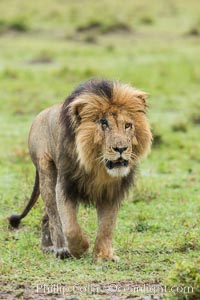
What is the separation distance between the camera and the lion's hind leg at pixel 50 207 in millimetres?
6266

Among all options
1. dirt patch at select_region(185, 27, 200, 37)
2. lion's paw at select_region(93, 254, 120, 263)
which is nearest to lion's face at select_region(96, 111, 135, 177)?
lion's paw at select_region(93, 254, 120, 263)

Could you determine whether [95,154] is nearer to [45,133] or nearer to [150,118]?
[45,133]

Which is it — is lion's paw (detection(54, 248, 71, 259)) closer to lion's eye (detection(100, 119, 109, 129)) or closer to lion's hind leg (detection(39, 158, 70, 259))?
lion's hind leg (detection(39, 158, 70, 259))

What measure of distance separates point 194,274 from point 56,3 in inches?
1147

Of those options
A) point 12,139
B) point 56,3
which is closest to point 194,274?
point 12,139

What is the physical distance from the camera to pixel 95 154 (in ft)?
18.6

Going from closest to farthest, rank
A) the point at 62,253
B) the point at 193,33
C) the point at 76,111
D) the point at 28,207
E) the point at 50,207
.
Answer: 1. the point at 76,111
2. the point at 62,253
3. the point at 50,207
4. the point at 28,207
5. the point at 193,33

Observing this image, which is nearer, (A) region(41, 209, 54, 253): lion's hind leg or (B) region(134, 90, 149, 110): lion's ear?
(B) region(134, 90, 149, 110): lion's ear

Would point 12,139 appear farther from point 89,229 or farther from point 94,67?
point 94,67

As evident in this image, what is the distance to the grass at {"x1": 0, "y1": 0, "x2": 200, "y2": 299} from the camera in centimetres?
553

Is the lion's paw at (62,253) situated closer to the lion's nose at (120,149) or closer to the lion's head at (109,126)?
the lion's head at (109,126)

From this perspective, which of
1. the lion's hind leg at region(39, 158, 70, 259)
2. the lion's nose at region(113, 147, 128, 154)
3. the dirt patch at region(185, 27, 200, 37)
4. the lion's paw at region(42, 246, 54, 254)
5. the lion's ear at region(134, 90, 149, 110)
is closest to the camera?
the lion's nose at region(113, 147, 128, 154)

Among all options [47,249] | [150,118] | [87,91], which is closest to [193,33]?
[150,118]

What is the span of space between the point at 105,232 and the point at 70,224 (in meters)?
0.27
